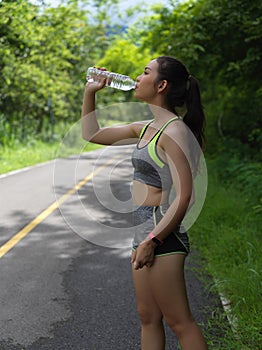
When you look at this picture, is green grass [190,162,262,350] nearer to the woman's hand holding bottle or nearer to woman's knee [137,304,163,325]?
woman's knee [137,304,163,325]

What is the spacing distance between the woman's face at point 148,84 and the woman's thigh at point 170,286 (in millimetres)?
809

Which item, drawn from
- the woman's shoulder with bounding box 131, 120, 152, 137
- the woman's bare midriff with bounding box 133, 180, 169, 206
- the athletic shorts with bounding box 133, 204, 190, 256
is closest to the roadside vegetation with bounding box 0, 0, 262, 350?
the woman's shoulder with bounding box 131, 120, 152, 137

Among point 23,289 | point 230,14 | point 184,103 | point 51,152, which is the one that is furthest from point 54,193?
point 51,152

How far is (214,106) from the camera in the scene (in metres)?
20.8

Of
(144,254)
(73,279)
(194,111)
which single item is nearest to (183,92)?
(194,111)

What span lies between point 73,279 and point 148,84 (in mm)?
3518

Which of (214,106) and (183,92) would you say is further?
(214,106)

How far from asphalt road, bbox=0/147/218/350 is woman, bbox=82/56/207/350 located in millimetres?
495

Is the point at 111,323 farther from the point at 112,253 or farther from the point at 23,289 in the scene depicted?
the point at 112,253

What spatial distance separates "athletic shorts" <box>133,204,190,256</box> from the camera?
2.63 metres

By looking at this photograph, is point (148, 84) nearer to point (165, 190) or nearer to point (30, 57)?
point (165, 190)

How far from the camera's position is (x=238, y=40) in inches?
496

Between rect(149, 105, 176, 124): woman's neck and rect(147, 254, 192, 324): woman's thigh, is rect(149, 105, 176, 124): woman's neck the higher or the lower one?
the higher one

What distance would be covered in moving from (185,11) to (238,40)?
1.44m
